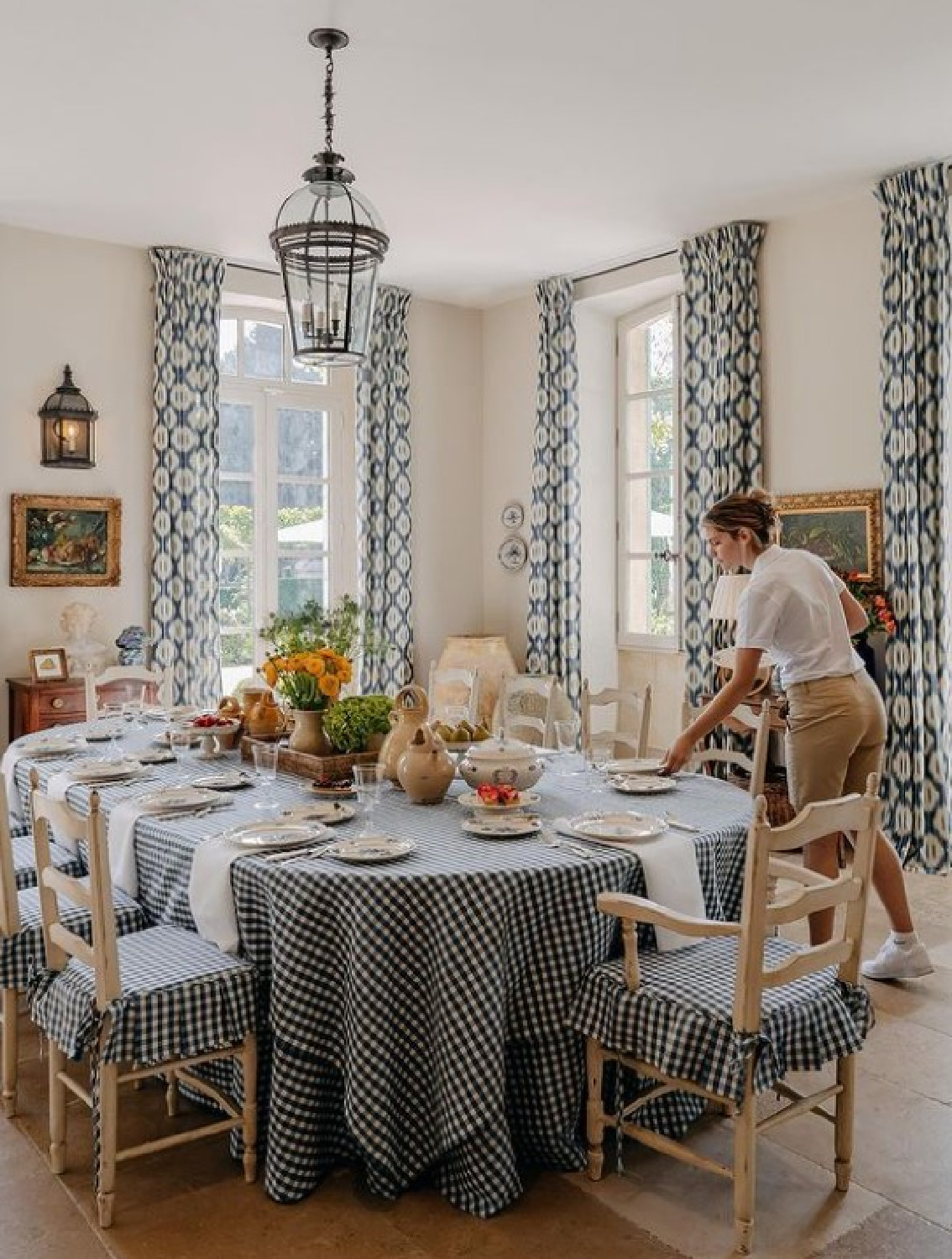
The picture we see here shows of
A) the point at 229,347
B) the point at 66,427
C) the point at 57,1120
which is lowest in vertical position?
the point at 57,1120

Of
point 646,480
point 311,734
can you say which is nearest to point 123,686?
point 311,734

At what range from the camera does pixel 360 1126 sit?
230 cm

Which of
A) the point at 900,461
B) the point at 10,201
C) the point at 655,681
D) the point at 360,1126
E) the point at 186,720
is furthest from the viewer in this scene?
the point at 655,681

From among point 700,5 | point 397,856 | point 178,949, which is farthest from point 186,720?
point 700,5

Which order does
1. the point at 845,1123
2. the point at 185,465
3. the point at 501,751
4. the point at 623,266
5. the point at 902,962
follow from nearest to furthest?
the point at 845,1123, the point at 501,751, the point at 902,962, the point at 185,465, the point at 623,266

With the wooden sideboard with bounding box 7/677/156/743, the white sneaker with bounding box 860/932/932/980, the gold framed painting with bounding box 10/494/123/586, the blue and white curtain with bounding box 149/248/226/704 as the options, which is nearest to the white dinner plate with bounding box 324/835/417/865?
the white sneaker with bounding box 860/932/932/980

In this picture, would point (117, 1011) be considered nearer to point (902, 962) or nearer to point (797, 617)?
point (797, 617)

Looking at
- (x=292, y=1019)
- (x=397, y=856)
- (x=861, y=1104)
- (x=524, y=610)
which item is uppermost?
(x=524, y=610)

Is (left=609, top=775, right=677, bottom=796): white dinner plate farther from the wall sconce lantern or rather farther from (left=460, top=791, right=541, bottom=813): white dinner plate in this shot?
the wall sconce lantern

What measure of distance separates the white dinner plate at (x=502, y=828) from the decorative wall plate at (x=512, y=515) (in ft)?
15.5

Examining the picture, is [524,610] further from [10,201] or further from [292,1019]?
[292,1019]

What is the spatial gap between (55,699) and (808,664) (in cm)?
380

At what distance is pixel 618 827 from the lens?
Result: 270cm

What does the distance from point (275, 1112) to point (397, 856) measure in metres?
0.62
